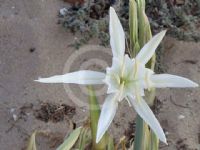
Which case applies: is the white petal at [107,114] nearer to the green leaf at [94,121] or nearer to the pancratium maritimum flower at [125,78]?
the pancratium maritimum flower at [125,78]

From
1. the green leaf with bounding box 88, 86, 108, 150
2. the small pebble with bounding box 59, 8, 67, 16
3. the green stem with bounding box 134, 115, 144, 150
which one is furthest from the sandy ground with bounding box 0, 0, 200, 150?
the green stem with bounding box 134, 115, 144, 150

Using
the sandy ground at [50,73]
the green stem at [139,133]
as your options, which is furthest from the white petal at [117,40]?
the sandy ground at [50,73]

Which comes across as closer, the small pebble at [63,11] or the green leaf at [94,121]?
the green leaf at [94,121]

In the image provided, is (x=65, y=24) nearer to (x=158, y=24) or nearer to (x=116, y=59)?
(x=158, y=24)

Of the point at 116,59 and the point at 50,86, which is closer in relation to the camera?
the point at 116,59

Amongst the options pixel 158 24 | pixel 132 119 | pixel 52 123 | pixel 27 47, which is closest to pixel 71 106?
pixel 52 123

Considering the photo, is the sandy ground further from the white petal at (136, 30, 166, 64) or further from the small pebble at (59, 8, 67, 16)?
the white petal at (136, 30, 166, 64)
